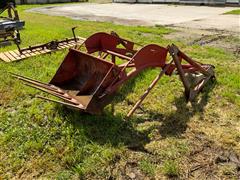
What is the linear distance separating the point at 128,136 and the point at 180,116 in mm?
920


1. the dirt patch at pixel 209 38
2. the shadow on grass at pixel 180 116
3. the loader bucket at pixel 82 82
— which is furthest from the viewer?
the dirt patch at pixel 209 38

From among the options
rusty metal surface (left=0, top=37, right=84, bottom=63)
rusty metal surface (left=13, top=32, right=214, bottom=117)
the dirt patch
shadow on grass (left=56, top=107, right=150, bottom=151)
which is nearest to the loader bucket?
rusty metal surface (left=13, top=32, right=214, bottom=117)

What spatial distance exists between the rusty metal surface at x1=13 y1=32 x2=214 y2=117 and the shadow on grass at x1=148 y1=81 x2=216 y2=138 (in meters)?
0.15

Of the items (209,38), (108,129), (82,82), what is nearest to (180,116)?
(108,129)

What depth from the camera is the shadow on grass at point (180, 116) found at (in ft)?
11.8

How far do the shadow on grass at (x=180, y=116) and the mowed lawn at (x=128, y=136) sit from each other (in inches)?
0.5

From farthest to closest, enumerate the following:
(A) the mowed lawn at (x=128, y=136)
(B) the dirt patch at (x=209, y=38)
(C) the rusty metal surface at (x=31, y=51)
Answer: (B) the dirt patch at (x=209, y=38)
(C) the rusty metal surface at (x=31, y=51)
(A) the mowed lawn at (x=128, y=136)

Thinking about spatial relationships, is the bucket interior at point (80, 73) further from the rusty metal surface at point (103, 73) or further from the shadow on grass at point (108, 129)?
the shadow on grass at point (108, 129)

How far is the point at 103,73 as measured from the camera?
3641 millimetres

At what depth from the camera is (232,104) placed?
13.9 ft

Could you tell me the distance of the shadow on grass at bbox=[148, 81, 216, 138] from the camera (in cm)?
361

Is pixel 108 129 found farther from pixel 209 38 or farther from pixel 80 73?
pixel 209 38

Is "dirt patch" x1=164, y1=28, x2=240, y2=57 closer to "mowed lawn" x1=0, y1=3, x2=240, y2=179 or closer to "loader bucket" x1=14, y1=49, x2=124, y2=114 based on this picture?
"mowed lawn" x1=0, y1=3, x2=240, y2=179

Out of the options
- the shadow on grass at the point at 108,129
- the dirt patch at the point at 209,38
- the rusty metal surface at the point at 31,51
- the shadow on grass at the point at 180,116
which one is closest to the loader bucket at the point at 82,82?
the shadow on grass at the point at 108,129
